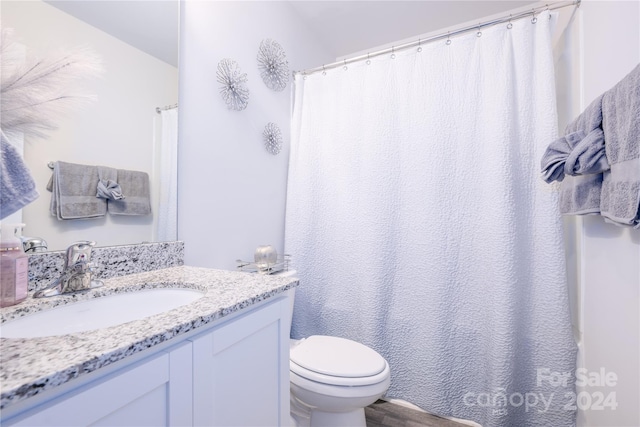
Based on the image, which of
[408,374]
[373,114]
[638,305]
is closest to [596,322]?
[638,305]

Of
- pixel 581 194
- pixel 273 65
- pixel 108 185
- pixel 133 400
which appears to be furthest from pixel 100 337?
pixel 273 65

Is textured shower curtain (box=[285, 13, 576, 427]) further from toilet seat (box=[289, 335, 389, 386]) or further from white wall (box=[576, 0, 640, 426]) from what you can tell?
toilet seat (box=[289, 335, 389, 386])

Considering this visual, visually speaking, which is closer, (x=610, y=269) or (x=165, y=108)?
(x=610, y=269)

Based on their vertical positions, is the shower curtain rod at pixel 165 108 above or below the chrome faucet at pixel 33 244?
above

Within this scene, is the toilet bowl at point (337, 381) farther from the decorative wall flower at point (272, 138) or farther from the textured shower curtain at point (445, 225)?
the decorative wall flower at point (272, 138)

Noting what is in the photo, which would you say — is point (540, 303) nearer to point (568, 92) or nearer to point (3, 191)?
point (568, 92)

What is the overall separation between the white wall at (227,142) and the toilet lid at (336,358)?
0.57 m

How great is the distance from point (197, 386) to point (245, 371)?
0.15 m

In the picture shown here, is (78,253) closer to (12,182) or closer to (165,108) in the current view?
(12,182)

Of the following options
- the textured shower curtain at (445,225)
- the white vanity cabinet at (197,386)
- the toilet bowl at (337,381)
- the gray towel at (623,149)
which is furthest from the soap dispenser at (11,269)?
the gray towel at (623,149)

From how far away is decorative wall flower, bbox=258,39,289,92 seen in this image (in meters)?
1.64

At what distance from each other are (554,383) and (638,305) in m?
→ 0.68

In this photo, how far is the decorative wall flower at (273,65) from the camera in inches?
64.4

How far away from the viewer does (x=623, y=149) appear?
→ 767mm
